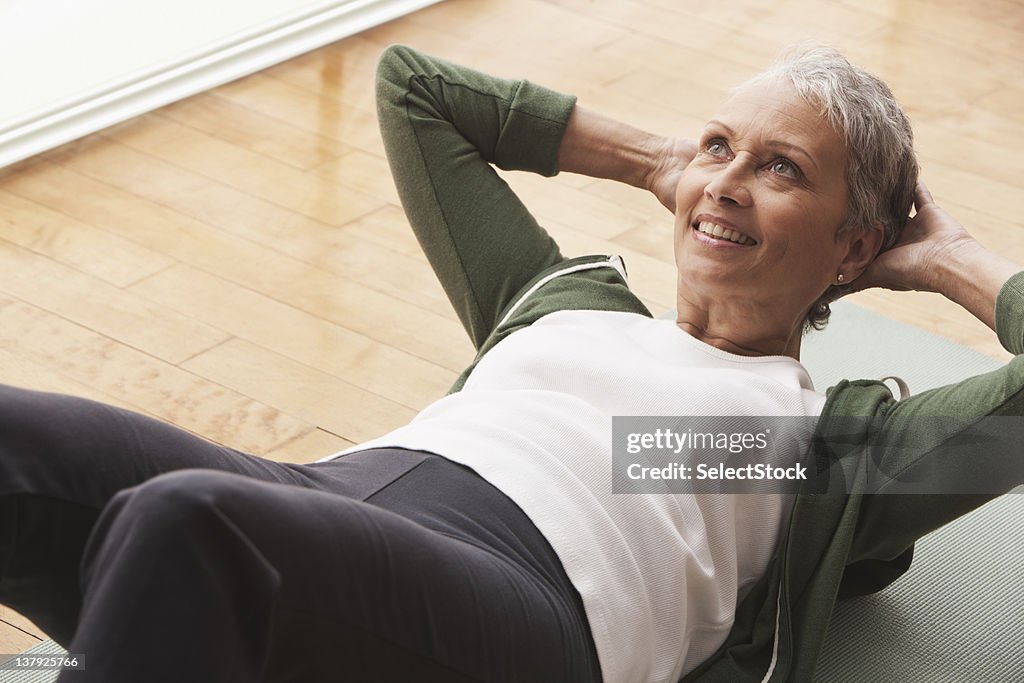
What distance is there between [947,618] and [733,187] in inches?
26.2

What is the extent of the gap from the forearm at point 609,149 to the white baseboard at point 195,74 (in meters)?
1.52

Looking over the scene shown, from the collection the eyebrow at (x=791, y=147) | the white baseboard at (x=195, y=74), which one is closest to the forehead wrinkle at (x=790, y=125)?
the eyebrow at (x=791, y=147)

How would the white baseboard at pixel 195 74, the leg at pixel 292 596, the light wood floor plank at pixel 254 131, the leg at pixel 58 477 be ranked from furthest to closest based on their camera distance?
the light wood floor plank at pixel 254 131
the white baseboard at pixel 195 74
the leg at pixel 58 477
the leg at pixel 292 596

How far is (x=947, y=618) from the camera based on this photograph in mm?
1879

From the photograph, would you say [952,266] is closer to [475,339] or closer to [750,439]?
[750,439]

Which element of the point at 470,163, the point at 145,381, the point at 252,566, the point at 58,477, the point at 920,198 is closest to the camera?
the point at 252,566

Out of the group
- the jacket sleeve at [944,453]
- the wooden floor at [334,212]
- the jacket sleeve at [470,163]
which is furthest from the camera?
the wooden floor at [334,212]

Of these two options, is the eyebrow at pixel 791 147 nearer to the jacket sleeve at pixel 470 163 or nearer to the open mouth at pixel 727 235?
the open mouth at pixel 727 235

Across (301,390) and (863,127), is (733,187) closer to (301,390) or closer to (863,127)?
(863,127)

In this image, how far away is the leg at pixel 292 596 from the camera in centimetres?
107

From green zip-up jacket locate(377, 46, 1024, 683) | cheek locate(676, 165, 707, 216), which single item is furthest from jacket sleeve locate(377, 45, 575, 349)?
cheek locate(676, 165, 707, 216)

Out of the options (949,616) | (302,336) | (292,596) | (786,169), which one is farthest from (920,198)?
(302,336)

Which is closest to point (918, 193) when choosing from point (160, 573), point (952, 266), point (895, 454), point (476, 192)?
point (952, 266)

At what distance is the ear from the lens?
5.69 feet
